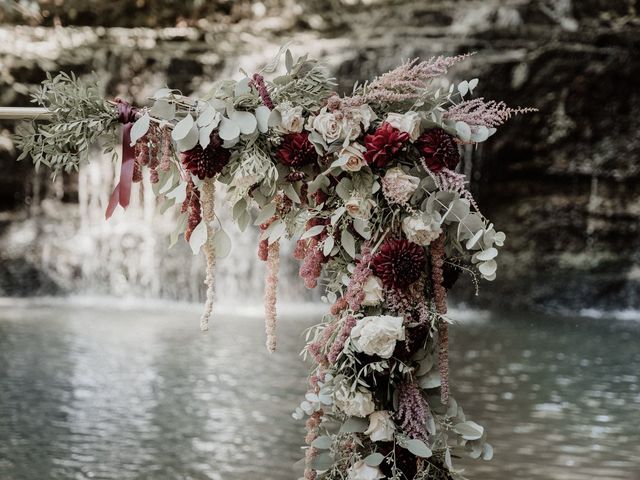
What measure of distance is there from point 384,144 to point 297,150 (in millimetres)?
195

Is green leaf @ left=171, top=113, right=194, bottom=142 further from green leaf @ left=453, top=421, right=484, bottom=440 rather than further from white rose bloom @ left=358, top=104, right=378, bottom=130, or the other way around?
green leaf @ left=453, top=421, right=484, bottom=440

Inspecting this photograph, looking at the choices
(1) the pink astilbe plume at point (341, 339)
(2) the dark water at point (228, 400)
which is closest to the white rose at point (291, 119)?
(1) the pink astilbe plume at point (341, 339)

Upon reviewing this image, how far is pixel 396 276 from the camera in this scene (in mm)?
1723

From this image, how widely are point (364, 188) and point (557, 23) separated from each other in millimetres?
9502

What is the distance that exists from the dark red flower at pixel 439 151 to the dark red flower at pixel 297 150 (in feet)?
0.83

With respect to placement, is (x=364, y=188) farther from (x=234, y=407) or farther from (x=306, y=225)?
(x=234, y=407)

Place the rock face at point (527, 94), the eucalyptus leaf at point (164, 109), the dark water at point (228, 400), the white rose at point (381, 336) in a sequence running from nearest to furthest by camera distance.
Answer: the white rose at point (381, 336)
the eucalyptus leaf at point (164, 109)
the dark water at point (228, 400)
the rock face at point (527, 94)

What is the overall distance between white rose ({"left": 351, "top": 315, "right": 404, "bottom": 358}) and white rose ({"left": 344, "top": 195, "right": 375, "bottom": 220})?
0.75 ft

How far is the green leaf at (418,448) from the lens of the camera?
170 centimetres

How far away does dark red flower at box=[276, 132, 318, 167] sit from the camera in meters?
1.78

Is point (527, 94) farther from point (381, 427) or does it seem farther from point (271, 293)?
point (381, 427)

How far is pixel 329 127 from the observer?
5.73ft

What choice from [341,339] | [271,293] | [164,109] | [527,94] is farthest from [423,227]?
[527,94]

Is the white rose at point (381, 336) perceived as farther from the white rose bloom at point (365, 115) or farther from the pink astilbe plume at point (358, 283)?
the white rose bloom at point (365, 115)
